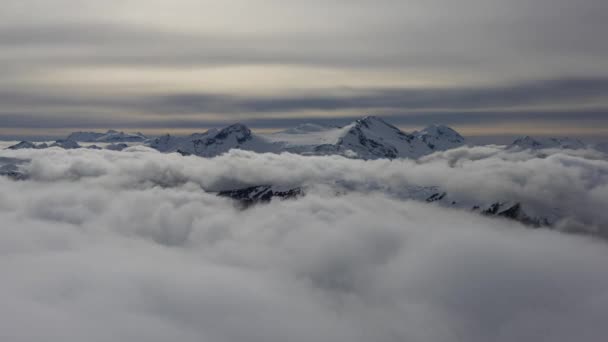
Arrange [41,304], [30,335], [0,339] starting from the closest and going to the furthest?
[30,335] < [0,339] < [41,304]

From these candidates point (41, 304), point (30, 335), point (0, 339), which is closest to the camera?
point (30, 335)

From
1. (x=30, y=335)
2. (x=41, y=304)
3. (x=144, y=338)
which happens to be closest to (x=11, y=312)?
(x=41, y=304)

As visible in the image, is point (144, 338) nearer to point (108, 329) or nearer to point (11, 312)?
point (108, 329)

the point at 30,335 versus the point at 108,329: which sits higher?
the point at 30,335

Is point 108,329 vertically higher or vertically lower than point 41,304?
lower

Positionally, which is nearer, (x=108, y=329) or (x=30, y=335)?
(x=30, y=335)

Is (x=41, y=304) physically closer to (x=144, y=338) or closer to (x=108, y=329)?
(x=108, y=329)

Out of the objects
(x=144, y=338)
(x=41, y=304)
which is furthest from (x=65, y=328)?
(x=144, y=338)

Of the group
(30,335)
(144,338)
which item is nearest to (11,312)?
(30,335)

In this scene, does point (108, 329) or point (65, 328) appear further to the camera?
point (108, 329)
